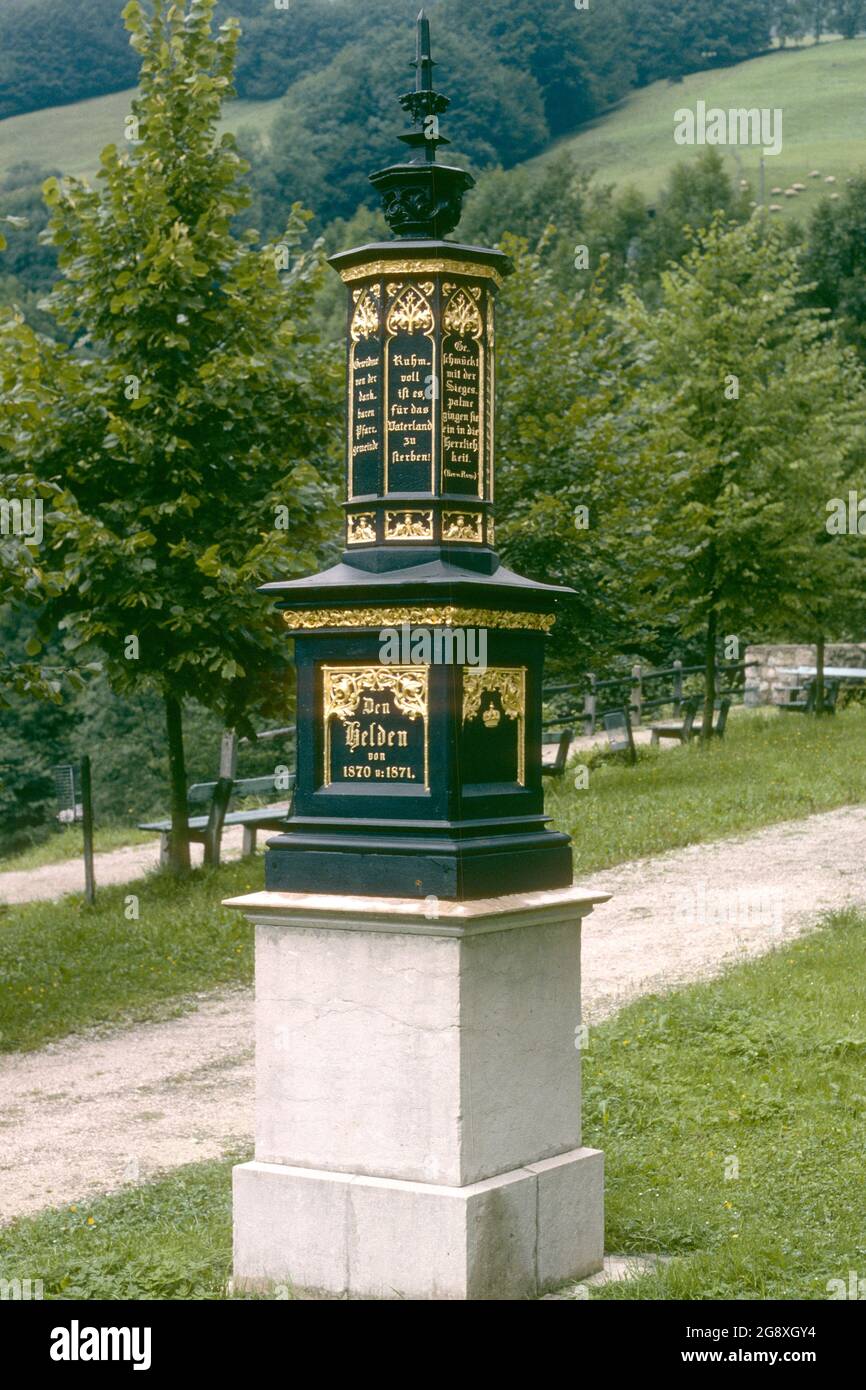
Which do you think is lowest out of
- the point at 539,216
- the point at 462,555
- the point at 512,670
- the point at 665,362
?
the point at 512,670

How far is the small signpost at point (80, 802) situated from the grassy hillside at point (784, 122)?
59618 millimetres

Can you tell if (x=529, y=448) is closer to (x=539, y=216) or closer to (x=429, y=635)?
(x=429, y=635)

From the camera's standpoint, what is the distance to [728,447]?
973 inches

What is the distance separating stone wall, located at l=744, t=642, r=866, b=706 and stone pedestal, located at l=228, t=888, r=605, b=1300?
29.9 meters

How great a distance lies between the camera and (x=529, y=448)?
71.3 ft

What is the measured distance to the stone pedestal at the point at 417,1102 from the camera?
17.8 ft

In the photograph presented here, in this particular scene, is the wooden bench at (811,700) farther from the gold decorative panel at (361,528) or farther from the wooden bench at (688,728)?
the gold decorative panel at (361,528)

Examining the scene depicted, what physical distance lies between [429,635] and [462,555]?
0.37 meters

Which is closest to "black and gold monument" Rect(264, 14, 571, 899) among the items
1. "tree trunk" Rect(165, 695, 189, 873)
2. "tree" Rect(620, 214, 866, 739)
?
"tree trunk" Rect(165, 695, 189, 873)

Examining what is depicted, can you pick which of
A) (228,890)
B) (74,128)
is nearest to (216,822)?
(228,890)

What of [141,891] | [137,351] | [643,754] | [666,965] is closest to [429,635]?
[666,965]

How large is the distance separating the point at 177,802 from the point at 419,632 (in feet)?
34.7

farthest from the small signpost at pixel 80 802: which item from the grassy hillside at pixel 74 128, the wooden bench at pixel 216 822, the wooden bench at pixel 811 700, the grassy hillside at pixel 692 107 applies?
the grassy hillside at pixel 74 128

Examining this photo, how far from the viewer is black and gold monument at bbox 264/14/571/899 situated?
5.62m
